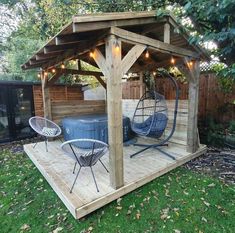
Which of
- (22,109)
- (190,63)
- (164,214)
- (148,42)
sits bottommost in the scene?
(164,214)

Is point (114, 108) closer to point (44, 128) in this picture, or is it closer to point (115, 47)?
point (115, 47)

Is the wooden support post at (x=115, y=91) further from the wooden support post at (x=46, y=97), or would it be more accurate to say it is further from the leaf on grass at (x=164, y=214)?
the wooden support post at (x=46, y=97)

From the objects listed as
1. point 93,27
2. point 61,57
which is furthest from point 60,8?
point 93,27

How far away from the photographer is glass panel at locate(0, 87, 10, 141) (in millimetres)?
6219

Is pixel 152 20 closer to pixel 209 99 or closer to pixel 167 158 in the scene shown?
pixel 167 158

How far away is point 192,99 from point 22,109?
576 centimetres

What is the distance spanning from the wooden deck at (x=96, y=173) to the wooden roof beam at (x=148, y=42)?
222 centimetres

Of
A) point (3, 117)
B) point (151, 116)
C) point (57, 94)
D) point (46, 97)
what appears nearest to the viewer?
point (151, 116)

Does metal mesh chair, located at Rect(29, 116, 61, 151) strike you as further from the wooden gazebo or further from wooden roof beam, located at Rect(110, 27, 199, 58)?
wooden roof beam, located at Rect(110, 27, 199, 58)

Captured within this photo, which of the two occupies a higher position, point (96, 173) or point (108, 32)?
point (108, 32)

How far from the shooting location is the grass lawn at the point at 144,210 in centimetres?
236

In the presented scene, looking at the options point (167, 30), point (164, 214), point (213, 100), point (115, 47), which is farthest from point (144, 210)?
point (213, 100)

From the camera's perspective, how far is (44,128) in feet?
15.9

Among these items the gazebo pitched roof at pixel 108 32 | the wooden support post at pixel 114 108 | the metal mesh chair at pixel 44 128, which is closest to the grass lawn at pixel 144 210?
the wooden support post at pixel 114 108
